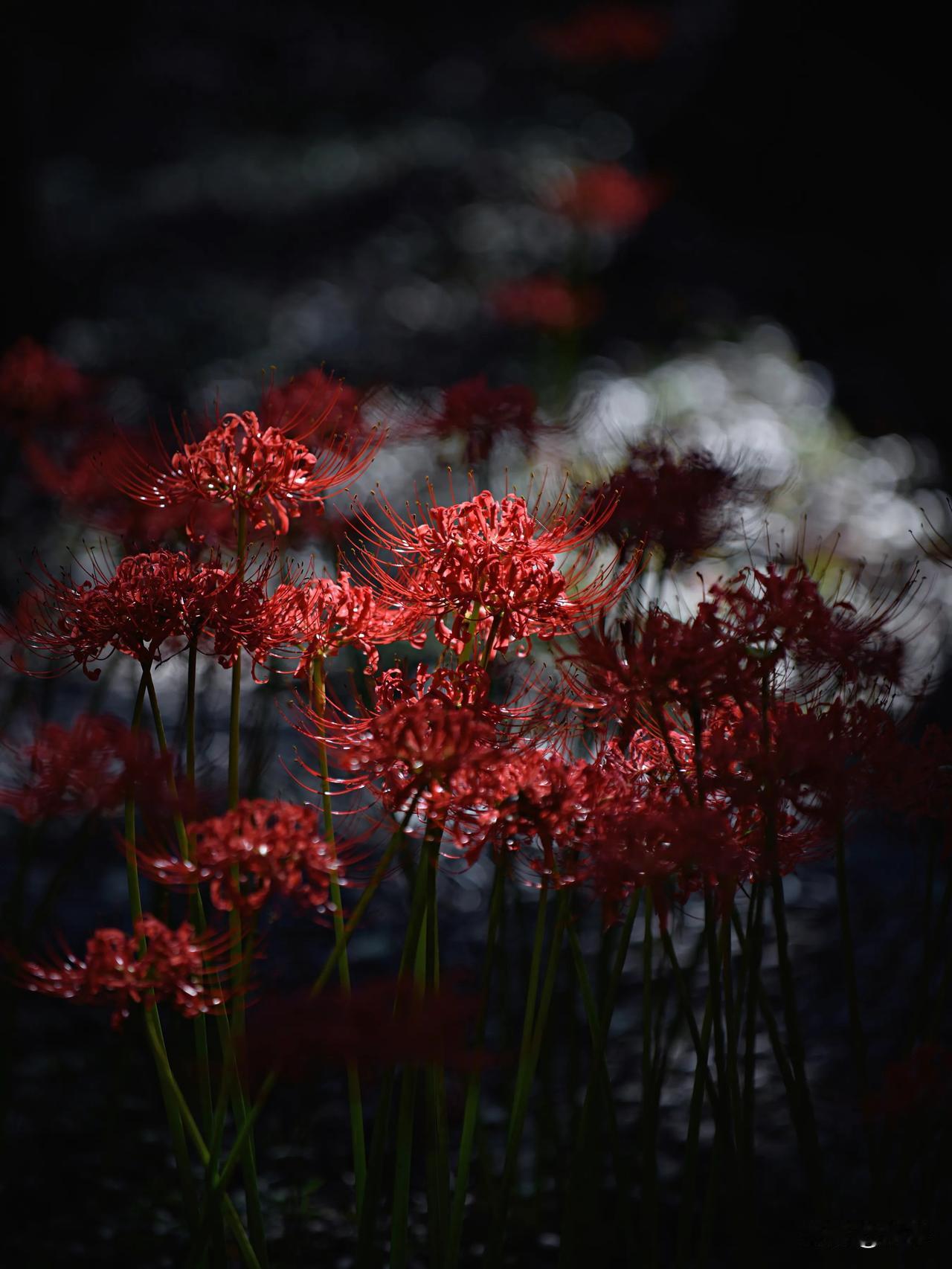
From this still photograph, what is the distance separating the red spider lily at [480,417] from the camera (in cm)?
123

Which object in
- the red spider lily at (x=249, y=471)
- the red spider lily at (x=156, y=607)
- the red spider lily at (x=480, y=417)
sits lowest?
the red spider lily at (x=156, y=607)

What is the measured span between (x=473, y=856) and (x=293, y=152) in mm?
4876

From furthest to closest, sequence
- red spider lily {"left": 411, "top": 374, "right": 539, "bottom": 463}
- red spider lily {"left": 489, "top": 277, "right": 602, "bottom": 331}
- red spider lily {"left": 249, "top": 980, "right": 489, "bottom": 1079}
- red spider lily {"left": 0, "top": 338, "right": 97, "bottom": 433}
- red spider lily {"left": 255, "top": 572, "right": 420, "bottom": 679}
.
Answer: red spider lily {"left": 489, "top": 277, "right": 602, "bottom": 331}
red spider lily {"left": 0, "top": 338, "right": 97, "bottom": 433}
red spider lily {"left": 411, "top": 374, "right": 539, "bottom": 463}
red spider lily {"left": 255, "top": 572, "right": 420, "bottom": 679}
red spider lily {"left": 249, "top": 980, "right": 489, "bottom": 1079}

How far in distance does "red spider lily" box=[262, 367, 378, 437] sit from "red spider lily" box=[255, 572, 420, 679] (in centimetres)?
15

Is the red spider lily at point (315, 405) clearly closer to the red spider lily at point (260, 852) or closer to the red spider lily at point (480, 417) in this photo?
the red spider lily at point (480, 417)

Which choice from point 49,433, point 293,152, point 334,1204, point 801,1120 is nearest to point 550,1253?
point 334,1204

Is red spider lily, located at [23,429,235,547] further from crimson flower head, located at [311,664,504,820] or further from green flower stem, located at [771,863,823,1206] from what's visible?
green flower stem, located at [771,863,823,1206]

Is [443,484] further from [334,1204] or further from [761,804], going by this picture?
[761,804]

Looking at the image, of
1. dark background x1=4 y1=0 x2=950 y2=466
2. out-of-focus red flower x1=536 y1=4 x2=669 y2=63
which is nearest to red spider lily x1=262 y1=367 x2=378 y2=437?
dark background x1=4 y1=0 x2=950 y2=466

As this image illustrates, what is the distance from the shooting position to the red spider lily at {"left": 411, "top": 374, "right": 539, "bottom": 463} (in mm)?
1227

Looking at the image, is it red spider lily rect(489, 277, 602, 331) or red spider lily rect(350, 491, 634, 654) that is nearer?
red spider lily rect(350, 491, 634, 654)

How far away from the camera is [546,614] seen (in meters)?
0.77

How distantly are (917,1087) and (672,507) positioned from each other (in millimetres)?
503

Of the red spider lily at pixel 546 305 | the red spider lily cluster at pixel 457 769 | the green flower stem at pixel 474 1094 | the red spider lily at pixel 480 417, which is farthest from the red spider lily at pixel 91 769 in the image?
the red spider lily at pixel 546 305
